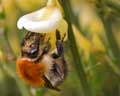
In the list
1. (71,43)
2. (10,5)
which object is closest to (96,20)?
(10,5)

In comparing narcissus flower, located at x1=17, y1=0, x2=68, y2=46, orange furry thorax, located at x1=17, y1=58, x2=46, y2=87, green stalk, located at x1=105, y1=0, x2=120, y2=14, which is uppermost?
narcissus flower, located at x1=17, y1=0, x2=68, y2=46

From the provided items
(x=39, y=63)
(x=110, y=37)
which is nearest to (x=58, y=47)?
(x=39, y=63)

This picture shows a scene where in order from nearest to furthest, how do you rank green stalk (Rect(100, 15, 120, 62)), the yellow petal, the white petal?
the white petal < green stalk (Rect(100, 15, 120, 62)) < the yellow petal

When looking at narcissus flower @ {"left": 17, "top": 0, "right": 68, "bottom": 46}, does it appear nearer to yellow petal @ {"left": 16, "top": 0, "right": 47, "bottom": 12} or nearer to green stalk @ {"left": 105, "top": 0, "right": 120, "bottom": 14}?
green stalk @ {"left": 105, "top": 0, "right": 120, "bottom": 14}

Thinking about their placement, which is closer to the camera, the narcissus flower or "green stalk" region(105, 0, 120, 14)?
the narcissus flower

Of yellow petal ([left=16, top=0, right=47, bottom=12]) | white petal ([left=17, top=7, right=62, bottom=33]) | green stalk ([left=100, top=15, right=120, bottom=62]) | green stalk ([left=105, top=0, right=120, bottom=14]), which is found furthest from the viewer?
yellow petal ([left=16, top=0, right=47, bottom=12])

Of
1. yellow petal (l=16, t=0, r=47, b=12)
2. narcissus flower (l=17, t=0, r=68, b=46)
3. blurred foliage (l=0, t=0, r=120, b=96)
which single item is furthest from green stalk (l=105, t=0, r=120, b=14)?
yellow petal (l=16, t=0, r=47, b=12)

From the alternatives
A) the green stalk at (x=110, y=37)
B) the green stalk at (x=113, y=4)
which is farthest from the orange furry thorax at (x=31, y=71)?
the green stalk at (x=110, y=37)
